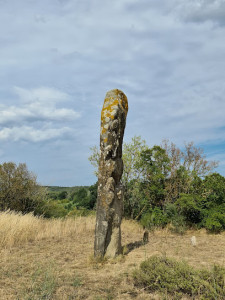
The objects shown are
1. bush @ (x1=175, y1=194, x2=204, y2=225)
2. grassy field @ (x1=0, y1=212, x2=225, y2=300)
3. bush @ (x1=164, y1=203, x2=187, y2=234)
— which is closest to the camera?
grassy field @ (x1=0, y1=212, x2=225, y2=300)

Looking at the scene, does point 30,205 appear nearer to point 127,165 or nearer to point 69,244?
point 127,165

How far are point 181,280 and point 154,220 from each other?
806 cm

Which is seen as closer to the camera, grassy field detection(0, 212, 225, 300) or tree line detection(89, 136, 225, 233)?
grassy field detection(0, 212, 225, 300)

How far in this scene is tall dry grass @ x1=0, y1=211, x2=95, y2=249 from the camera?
31.2 ft

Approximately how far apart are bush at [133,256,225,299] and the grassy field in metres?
0.23

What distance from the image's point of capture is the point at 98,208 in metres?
7.08

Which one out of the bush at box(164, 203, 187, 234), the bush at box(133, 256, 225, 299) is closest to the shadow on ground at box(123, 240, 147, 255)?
the bush at box(133, 256, 225, 299)

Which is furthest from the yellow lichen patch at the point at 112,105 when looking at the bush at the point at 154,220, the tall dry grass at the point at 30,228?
the bush at the point at 154,220

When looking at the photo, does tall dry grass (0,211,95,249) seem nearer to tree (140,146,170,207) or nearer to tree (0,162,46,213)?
tree (140,146,170,207)

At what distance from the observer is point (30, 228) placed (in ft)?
34.9

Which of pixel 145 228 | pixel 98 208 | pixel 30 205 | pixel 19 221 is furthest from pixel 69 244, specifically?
pixel 30 205

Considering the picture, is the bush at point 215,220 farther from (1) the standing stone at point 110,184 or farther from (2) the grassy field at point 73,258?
(1) the standing stone at point 110,184

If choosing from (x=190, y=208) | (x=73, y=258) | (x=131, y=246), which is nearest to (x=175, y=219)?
(x=190, y=208)

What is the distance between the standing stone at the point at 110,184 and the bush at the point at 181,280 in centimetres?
176
